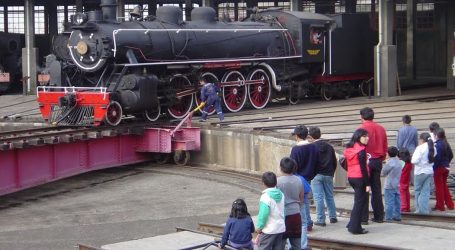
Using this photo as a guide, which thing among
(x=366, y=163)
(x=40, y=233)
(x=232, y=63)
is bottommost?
(x=40, y=233)

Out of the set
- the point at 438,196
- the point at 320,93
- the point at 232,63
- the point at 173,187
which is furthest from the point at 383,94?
the point at 438,196

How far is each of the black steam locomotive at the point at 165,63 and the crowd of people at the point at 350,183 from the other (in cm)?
871

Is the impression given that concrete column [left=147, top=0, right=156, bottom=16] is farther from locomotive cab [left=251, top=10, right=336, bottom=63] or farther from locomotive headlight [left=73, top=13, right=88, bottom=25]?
locomotive headlight [left=73, top=13, right=88, bottom=25]

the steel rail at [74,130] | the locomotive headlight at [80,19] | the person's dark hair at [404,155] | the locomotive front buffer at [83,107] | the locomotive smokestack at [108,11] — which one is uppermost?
the locomotive smokestack at [108,11]

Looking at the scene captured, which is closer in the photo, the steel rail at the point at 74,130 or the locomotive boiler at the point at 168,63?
the steel rail at the point at 74,130

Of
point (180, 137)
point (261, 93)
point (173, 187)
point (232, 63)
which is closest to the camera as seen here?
point (173, 187)

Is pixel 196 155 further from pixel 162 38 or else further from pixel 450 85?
pixel 450 85

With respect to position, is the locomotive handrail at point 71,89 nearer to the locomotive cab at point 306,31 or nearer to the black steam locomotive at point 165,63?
→ the black steam locomotive at point 165,63

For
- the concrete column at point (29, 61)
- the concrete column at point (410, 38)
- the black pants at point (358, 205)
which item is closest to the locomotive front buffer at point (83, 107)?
the black pants at point (358, 205)

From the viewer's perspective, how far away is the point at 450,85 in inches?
1261

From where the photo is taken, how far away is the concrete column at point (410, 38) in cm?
4234

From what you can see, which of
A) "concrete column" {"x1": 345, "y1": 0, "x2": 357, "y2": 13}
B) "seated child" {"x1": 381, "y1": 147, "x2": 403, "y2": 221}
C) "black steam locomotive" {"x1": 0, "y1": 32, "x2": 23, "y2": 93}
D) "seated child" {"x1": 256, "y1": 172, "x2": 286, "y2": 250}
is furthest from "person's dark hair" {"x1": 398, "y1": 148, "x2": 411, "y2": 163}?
"concrete column" {"x1": 345, "y1": 0, "x2": 357, "y2": 13}

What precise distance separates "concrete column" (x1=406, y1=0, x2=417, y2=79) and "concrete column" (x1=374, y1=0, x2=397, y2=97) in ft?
47.3

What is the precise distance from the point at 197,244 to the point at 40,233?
3.81 metres
